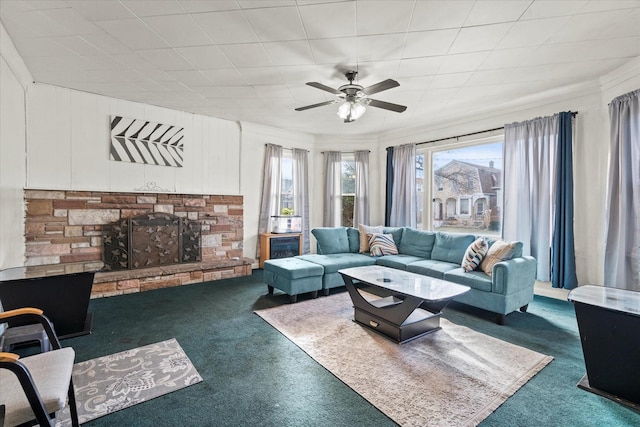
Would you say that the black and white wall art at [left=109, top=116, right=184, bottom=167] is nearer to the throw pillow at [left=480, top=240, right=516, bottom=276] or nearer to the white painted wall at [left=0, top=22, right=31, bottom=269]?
the white painted wall at [left=0, top=22, right=31, bottom=269]

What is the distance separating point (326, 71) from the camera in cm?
317

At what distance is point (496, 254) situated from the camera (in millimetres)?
3316

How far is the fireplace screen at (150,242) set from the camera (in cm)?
404

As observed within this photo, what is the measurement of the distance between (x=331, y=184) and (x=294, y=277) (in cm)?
299

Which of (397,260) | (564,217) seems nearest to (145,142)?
(397,260)

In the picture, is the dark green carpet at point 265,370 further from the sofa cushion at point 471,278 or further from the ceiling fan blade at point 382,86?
the ceiling fan blade at point 382,86

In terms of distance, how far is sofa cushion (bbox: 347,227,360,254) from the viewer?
4816 millimetres

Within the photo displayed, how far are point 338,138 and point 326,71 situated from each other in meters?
3.06

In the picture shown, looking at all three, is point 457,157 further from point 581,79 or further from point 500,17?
point 500,17

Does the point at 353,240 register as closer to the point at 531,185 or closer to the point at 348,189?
the point at 348,189

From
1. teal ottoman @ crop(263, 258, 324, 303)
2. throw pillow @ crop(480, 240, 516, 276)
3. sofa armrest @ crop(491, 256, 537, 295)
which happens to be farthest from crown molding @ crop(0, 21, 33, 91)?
throw pillow @ crop(480, 240, 516, 276)

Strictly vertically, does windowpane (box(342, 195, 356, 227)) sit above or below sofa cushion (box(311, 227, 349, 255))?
above

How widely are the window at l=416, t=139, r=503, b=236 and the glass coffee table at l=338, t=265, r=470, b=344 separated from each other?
91.4 inches

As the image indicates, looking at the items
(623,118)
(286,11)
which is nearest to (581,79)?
(623,118)
